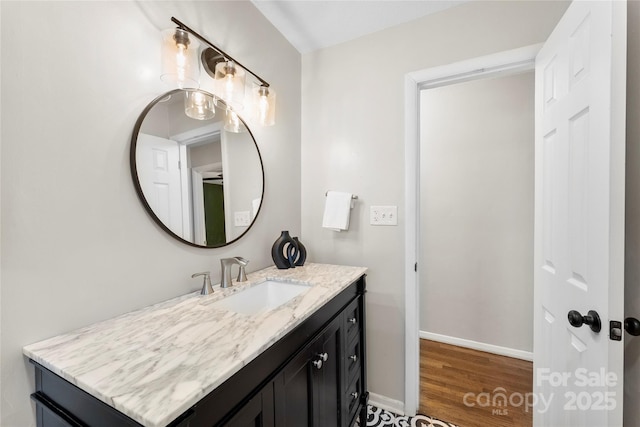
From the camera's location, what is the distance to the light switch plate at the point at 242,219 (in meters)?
1.40

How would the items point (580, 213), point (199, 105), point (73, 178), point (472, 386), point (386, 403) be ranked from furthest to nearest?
point (472, 386) < point (386, 403) < point (199, 105) < point (580, 213) < point (73, 178)

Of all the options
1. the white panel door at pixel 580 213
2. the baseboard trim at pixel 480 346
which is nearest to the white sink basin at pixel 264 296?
the white panel door at pixel 580 213

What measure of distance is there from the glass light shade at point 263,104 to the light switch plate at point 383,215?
853 mm

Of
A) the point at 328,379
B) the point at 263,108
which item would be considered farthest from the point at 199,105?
the point at 328,379

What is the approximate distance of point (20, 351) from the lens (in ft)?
2.30

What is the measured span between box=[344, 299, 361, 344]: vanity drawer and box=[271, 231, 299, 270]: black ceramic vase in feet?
1.49

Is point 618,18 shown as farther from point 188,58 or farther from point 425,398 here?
point 425,398

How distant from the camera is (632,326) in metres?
0.81

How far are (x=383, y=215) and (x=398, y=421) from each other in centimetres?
125

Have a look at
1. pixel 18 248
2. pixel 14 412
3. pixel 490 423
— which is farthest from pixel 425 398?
pixel 18 248

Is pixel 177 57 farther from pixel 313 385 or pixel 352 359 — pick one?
pixel 352 359

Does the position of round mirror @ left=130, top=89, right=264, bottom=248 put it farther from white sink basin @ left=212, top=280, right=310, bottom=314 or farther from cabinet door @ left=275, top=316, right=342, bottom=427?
cabinet door @ left=275, top=316, right=342, bottom=427

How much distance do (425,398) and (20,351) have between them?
2021 mm

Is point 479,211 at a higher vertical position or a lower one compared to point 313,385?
higher
